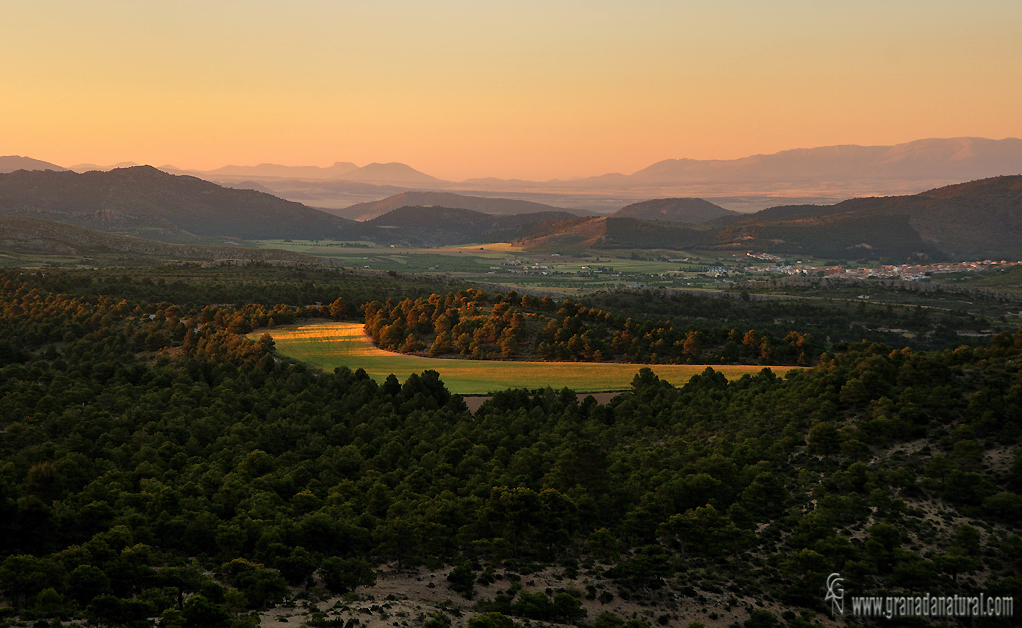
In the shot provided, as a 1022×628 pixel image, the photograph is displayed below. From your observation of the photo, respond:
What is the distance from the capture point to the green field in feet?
258

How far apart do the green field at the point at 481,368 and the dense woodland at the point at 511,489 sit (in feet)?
31.6

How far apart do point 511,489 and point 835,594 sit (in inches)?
593

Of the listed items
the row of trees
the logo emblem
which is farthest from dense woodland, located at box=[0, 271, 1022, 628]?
the row of trees

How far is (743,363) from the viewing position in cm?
8925

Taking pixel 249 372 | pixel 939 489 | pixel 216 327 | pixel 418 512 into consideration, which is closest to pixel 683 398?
pixel 939 489

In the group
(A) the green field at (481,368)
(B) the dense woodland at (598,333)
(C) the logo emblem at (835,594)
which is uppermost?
(B) the dense woodland at (598,333)

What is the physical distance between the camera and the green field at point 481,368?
258 ft

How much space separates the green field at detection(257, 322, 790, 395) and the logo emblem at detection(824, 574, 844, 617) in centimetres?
4090

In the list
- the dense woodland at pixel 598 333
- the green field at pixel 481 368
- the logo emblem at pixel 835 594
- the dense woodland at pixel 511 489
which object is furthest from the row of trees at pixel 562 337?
the logo emblem at pixel 835 594

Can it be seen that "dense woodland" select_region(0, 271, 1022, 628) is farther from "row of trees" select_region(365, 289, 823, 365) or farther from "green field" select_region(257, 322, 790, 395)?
"row of trees" select_region(365, 289, 823, 365)

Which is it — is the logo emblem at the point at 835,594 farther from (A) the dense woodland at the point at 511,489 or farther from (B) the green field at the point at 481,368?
(B) the green field at the point at 481,368

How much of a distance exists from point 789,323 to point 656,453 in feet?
291

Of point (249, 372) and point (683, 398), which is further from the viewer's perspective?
point (249, 372)

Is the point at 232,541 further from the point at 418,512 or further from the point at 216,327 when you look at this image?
the point at 216,327
